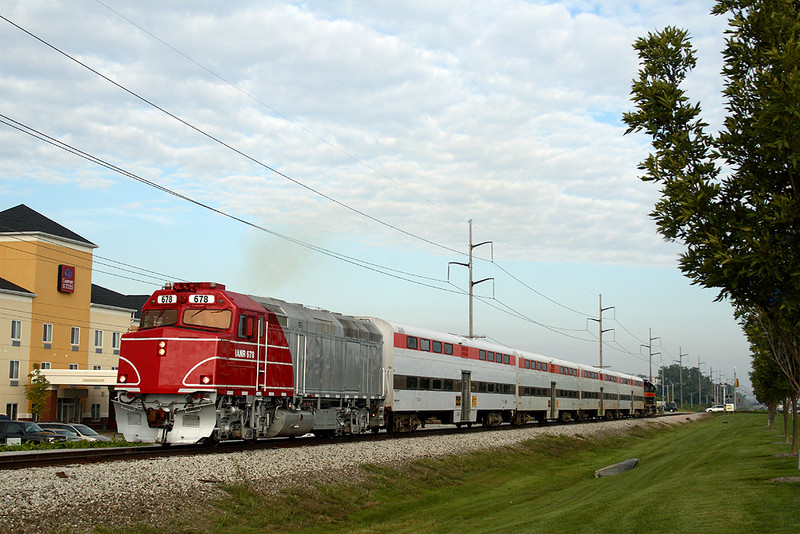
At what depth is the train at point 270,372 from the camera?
21.4m

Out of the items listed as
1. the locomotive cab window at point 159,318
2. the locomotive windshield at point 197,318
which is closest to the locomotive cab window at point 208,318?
the locomotive windshield at point 197,318

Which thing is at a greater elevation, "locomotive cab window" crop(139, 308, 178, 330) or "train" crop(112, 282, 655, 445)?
"locomotive cab window" crop(139, 308, 178, 330)

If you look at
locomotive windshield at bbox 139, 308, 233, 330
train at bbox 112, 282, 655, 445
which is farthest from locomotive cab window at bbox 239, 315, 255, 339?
locomotive windshield at bbox 139, 308, 233, 330

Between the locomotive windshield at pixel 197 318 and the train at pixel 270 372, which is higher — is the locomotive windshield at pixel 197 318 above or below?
above

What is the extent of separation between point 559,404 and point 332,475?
41511mm

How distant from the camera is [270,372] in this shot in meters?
23.9

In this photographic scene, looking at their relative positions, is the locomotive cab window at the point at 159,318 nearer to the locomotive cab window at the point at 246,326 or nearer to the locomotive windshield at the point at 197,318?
the locomotive windshield at the point at 197,318

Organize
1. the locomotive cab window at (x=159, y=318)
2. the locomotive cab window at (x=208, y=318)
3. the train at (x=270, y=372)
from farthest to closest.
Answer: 1. the locomotive cab window at (x=159, y=318)
2. the locomotive cab window at (x=208, y=318)
3. the train at (x=270, y=372)

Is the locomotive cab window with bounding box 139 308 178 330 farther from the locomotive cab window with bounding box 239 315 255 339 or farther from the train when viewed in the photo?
the locomotive cab window with bounding box 239 315 255 339

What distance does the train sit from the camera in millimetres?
21391

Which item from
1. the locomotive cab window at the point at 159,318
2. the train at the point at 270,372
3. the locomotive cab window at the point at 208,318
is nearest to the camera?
the train at the point at 270,372

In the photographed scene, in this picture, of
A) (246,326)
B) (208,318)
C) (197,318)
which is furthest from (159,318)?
(246,326)

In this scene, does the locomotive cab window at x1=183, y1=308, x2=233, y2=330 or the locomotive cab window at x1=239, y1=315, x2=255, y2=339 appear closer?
the locomotive cab window at x1=183, y1=308, x2=233, y2=330

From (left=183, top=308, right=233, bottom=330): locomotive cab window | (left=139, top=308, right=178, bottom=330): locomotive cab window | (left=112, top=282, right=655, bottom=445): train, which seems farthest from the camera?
(left=139, top=308, right=178, bottom=330): locomotive cab window
